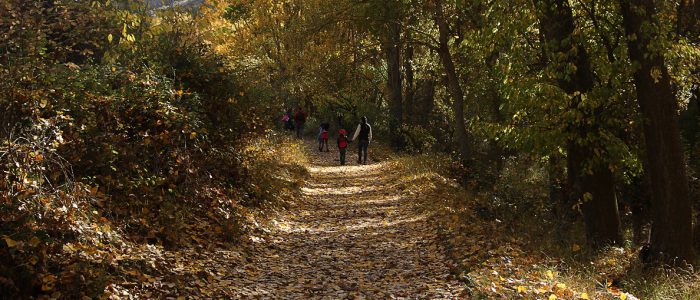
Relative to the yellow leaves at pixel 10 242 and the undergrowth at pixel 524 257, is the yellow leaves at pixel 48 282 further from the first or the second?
the undergrowth at pixel 524 257

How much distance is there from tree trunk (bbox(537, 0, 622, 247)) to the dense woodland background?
0.13 ft

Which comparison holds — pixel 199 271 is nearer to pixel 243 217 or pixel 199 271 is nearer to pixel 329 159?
pixel 243 217

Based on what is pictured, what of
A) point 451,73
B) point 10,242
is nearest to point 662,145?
point 10,242

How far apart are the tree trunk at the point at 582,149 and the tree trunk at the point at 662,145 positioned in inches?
35.0

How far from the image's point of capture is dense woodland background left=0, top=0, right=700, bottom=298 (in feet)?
20.1

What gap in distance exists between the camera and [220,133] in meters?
11.8

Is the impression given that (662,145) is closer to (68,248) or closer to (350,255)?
(350,255)

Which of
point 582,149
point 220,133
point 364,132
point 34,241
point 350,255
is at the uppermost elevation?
point 220,133

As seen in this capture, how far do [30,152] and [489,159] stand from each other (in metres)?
18.7


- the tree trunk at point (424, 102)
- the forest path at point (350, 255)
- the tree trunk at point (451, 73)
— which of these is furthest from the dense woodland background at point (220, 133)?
the tree trunk at point (424, 102)

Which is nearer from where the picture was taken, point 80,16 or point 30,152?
point 30,152

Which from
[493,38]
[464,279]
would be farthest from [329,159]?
[464,279]

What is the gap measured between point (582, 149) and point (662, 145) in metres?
1.56

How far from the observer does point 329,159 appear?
78.4ft
